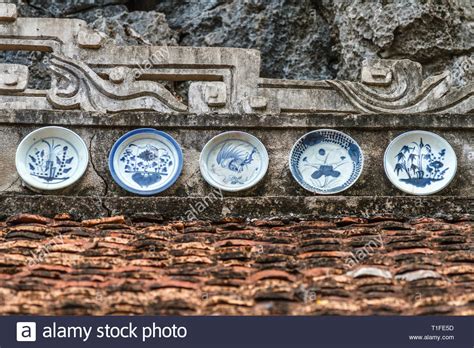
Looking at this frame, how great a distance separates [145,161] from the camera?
1025 centimetres

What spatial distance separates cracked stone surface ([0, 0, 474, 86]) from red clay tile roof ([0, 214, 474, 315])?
379cm

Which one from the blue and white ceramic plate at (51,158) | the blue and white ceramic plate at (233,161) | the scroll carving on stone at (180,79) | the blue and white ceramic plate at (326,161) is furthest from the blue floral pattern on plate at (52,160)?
the blue and white ceramic plate at (326,161)

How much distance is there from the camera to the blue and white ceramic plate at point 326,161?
10211 millimetres

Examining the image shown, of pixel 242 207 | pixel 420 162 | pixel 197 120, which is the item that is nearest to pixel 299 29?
pixel 197 120

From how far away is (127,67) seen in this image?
10.7 meters

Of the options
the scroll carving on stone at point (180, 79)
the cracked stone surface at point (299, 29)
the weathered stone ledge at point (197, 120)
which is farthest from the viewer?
the cracked stone surface at point (299, 29)

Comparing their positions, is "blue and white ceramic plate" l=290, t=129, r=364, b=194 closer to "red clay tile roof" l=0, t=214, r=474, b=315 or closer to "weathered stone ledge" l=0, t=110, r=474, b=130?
"weathered stone ledge" l=0, t=110, r=474, b=130

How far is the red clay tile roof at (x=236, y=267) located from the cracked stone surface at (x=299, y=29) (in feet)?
12.4

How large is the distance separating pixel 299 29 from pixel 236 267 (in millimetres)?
6064

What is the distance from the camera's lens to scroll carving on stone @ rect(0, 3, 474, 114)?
34.8ft

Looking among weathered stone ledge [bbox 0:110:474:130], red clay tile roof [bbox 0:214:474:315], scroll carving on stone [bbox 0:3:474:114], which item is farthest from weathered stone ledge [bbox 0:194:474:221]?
scroll carving on stone [bbox 0:3:474:114]

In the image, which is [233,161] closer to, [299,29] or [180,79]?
[180,79]

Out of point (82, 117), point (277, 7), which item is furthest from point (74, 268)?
point (277, 7)

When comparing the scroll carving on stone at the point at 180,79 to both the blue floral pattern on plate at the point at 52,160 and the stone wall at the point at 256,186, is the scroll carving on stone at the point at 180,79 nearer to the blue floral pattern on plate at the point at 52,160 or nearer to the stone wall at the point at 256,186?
the stone wall at the point at 256,186
